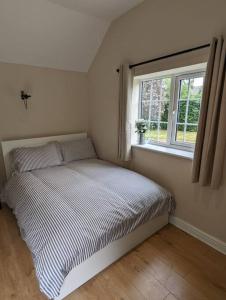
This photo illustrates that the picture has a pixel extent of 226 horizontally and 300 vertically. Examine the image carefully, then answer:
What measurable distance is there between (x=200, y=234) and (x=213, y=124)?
117 cm

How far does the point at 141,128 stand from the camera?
8.23 ft

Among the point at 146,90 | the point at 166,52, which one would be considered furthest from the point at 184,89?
the point at 146,90

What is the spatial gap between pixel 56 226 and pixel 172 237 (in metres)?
1.27

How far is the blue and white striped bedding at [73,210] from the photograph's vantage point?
1.23 m

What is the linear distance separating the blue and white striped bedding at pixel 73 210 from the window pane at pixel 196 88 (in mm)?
1101

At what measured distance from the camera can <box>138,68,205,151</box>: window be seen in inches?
81.0

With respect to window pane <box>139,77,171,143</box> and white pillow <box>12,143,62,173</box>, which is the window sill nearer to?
window pane <box>139,77,171,143</box>

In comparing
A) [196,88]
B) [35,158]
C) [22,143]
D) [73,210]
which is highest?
[196,88]

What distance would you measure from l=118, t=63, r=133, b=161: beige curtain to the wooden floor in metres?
1.14

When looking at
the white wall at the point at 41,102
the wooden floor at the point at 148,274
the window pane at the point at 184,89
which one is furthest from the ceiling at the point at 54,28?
the wooden floor at the point at 148,274

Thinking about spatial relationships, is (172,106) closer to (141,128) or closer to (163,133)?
(163,133)

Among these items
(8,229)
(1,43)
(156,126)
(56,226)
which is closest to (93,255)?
(56,226)

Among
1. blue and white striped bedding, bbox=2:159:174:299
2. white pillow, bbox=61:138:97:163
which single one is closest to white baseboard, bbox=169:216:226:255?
blue and white striped bedding, bbox=2:159:174:299

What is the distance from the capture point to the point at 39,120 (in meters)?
2.83
